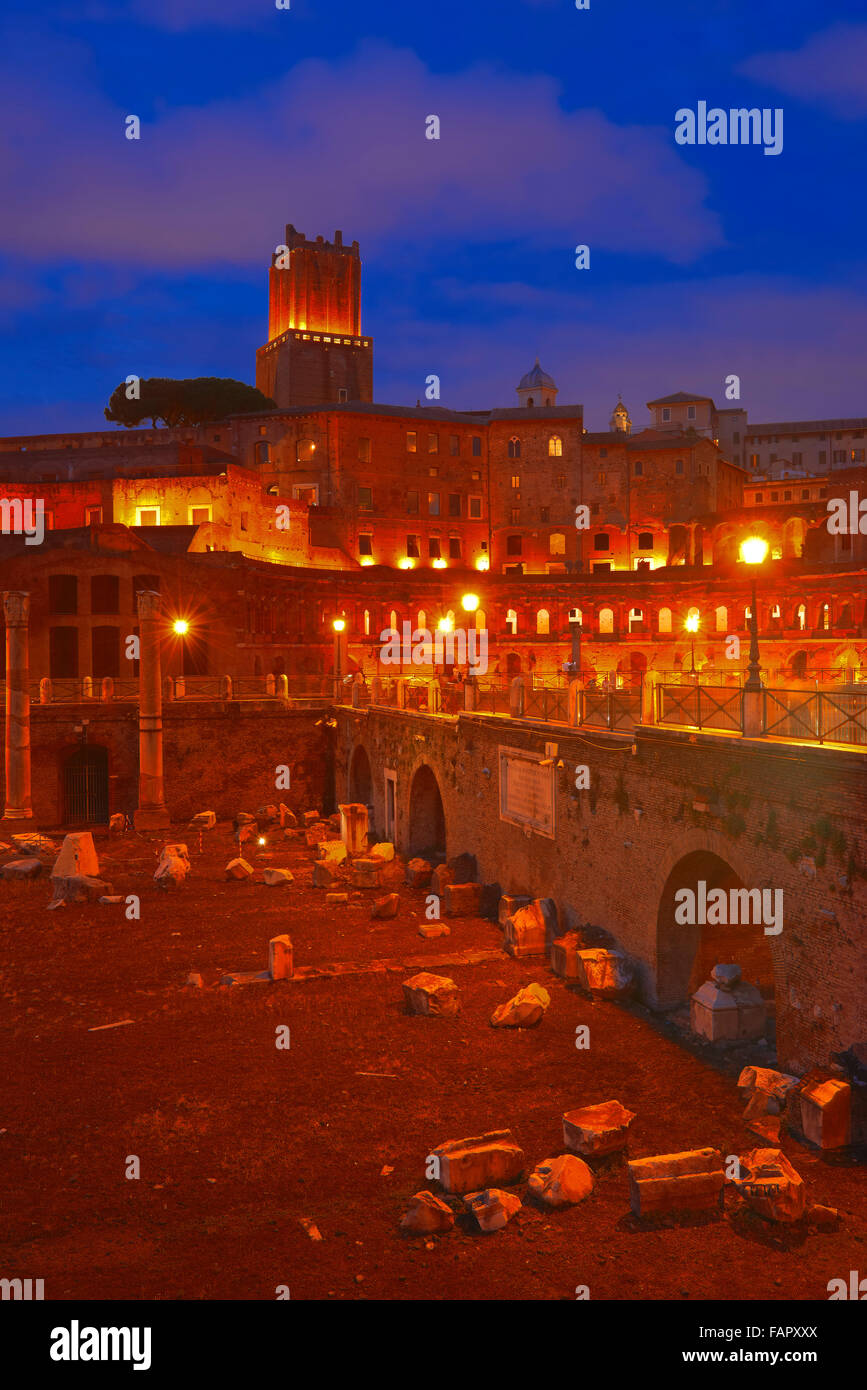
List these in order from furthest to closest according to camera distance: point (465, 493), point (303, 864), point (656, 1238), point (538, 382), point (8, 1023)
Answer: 1. point (538, 382)
2. point (465, 493)
3. point (303, 864)
4. point (8, 1023)
5. point (656, 1238)

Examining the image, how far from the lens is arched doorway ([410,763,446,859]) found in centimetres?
2606

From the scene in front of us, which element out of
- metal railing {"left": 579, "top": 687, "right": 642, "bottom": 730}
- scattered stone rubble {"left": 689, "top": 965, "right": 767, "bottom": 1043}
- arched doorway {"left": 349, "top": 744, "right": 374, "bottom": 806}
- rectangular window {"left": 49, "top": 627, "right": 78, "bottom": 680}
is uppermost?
rectangular window {"left": 49, "top": 627, "right": 78, "bottom": 680}

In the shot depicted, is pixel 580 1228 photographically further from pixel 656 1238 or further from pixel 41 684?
pixel 41 684

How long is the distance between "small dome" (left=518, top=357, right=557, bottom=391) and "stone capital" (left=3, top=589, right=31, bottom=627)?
55.7 meters

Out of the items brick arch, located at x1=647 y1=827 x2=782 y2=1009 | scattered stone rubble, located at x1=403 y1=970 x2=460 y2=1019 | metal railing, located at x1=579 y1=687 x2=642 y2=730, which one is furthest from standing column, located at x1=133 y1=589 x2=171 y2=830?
brick arch, located at x1=647 y1=827 x2=782 y2=1009

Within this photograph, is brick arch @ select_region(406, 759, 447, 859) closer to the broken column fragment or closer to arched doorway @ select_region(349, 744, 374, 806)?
arched doorway @ select_region(349, 744, 374, 806)

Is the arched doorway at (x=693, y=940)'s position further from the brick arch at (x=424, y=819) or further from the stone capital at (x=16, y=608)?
the stone capital at (x=16, y=608)

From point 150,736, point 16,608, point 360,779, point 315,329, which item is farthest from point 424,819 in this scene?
point 315,329

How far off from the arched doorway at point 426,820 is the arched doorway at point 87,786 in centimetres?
1271

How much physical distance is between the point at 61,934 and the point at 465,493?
49.8 metres

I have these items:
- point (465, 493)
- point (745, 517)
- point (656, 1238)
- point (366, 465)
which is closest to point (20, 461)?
point (366, 465)

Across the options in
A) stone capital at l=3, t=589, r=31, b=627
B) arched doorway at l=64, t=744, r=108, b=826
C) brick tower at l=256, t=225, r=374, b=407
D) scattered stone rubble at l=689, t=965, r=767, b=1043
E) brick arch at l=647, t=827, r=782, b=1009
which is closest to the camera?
scattered stone rubble at l=689, t=965, r=767, b=1043

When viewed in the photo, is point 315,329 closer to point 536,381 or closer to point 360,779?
point 536,381

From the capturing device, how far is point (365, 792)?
107 ft
